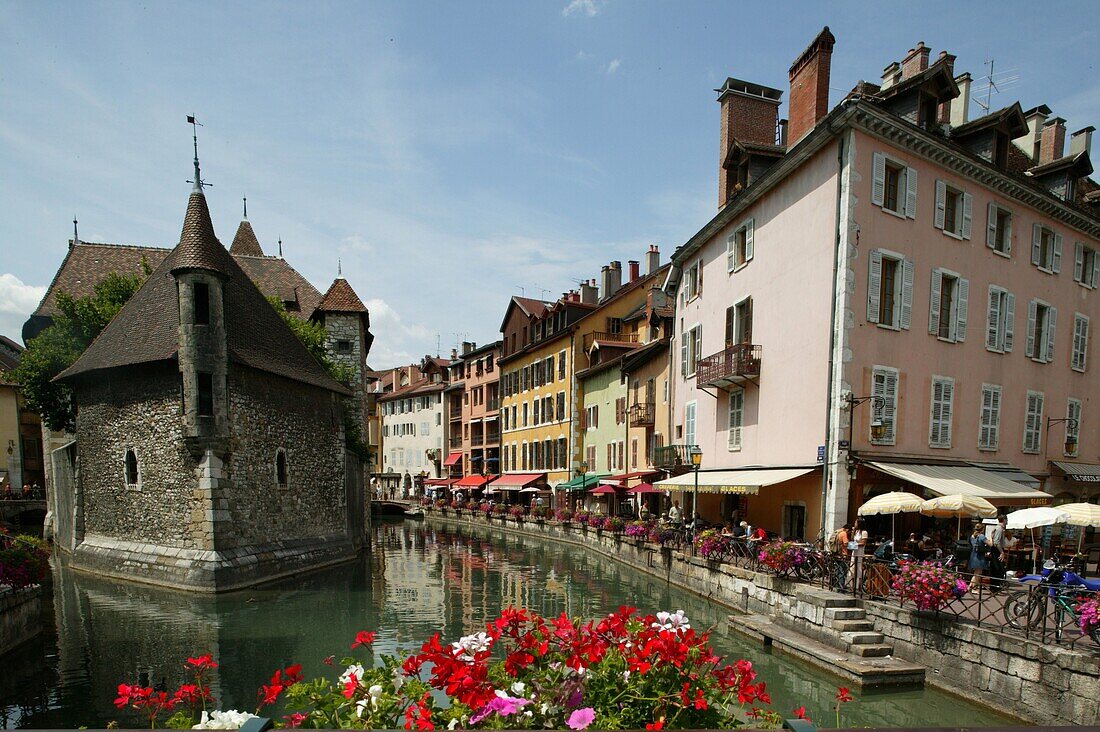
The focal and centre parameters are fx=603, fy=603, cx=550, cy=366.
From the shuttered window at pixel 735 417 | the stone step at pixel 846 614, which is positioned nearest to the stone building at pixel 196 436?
the shuttered window at pixel 735 417

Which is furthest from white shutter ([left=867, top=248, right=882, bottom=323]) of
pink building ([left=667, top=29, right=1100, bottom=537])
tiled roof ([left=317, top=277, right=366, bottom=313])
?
tiled roof ([left=317, top=277, right=366, bottom=313])

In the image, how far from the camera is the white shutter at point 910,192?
47.6ft

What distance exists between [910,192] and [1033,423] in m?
7.98

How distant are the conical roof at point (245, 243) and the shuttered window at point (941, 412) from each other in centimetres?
3675

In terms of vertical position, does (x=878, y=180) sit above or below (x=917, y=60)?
below

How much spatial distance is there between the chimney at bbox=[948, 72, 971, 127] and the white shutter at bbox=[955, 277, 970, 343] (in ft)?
19.9

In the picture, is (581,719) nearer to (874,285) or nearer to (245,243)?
(874,285)

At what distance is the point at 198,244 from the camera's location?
16734 mm

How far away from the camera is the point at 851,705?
850 centimetres

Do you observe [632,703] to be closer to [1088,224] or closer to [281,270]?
[1088,224]

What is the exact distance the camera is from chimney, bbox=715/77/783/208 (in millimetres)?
20203

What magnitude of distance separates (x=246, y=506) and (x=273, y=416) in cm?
283

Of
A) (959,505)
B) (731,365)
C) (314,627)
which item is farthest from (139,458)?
(959,505)

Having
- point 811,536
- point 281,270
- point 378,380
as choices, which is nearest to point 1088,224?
point 811,536
